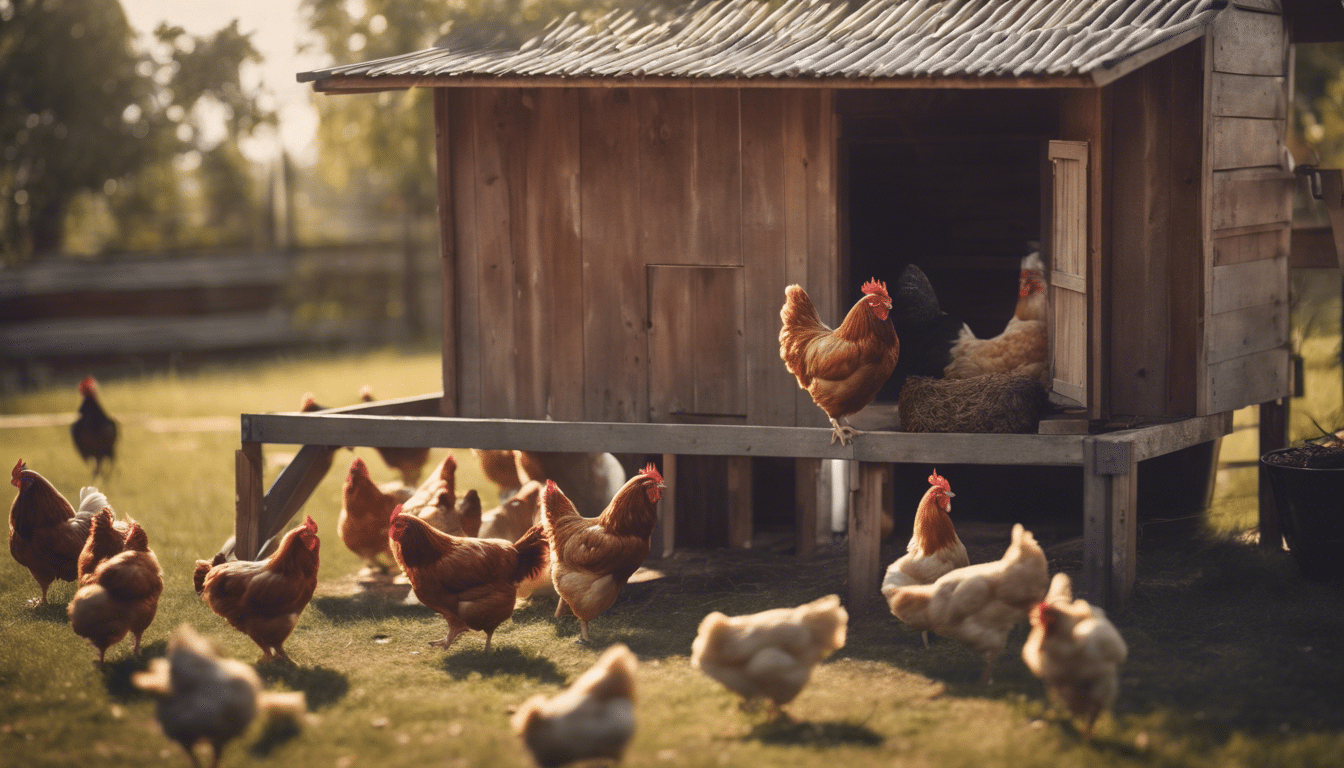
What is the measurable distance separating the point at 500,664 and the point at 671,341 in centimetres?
269

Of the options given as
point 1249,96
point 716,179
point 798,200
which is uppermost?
point 1249,96

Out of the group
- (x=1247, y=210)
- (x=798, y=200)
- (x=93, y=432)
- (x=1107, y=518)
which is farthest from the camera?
(x=93, y=432)

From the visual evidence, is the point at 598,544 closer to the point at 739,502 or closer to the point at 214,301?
the point at 739,502

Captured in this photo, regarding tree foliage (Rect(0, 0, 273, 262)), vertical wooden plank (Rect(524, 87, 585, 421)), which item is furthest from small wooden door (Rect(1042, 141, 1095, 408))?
tree foliage (Rect(0, 0, 273, 262))

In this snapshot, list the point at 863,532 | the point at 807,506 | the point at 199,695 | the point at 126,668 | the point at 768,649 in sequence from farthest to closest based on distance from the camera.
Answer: the point at 807,506, the point at 863,532, the point at 126,668, the point at 768,649, the point at 199,695

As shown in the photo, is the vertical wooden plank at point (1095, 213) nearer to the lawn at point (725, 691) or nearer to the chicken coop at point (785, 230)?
the chicken coop at point (785, 230)

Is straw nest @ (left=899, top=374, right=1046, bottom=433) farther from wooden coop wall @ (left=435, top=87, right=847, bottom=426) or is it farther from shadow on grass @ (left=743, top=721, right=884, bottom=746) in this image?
shadow on grass @ (left=743, top=721, right=884, bottom=746)

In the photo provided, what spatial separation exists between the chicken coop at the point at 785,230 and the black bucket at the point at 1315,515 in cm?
62

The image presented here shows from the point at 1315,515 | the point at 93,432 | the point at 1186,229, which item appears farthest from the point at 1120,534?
the point at 93,432

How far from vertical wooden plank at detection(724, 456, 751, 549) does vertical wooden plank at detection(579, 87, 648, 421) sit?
1.27 metres

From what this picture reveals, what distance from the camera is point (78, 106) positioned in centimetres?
2288

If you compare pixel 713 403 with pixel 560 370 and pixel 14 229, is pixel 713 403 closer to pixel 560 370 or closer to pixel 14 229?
pixel 560 370

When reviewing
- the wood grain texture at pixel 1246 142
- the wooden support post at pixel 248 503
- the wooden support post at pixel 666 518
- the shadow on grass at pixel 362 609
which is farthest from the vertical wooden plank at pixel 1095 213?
the wooden support post at pixel 248 503

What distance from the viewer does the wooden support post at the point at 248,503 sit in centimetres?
936
